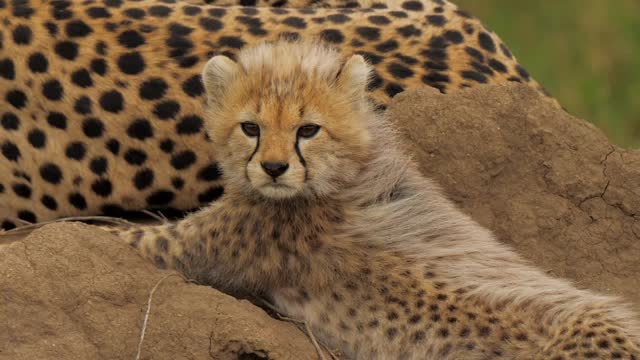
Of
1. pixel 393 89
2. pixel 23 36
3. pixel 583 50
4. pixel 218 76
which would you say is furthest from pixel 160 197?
pixel 583 50

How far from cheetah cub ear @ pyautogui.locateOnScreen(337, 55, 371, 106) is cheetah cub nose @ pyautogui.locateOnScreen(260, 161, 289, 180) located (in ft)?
1.21

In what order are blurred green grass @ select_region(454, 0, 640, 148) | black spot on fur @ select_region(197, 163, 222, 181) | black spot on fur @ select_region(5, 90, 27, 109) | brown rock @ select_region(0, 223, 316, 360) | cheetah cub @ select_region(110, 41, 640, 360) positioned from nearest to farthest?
brown rock @ select_region(0, 223, 316, 360)
cheetah cub @ select_region(110, 41, 640, 360)
black spot on fur @ select_region(197, 163, 222, 181)
black spot on fur @ select_region(5, 90, 27, 109)
blurred green grass @ select_region(454, 0, 640, 148)

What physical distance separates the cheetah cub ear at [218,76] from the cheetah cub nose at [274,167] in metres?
0.39

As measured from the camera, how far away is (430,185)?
4699 mm

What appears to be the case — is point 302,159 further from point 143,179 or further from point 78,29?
point 78,29

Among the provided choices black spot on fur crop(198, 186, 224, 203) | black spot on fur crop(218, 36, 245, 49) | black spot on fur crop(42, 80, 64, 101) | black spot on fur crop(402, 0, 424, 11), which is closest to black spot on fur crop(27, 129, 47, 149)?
black spot on fur crop(42, 80, 64, 101)

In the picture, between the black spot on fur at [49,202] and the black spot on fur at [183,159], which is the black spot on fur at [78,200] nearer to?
the black spot on fur at [49,202]

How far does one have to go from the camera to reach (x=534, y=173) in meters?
4.94

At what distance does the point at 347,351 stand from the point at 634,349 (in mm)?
763

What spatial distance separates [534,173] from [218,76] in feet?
3.39

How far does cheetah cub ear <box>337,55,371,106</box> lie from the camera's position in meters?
4.53

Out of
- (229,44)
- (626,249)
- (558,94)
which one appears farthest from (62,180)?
(558,94)

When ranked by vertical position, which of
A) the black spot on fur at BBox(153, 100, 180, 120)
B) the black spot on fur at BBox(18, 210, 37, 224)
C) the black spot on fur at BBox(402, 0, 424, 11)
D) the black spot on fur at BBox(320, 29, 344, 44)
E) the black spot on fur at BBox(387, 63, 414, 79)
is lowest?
the black spot on fur at BBox(18, 210, 37, 224)

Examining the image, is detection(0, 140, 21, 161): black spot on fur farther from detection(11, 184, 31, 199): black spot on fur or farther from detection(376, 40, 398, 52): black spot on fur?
detection(376, 40, 398, 52): black spot on fur
